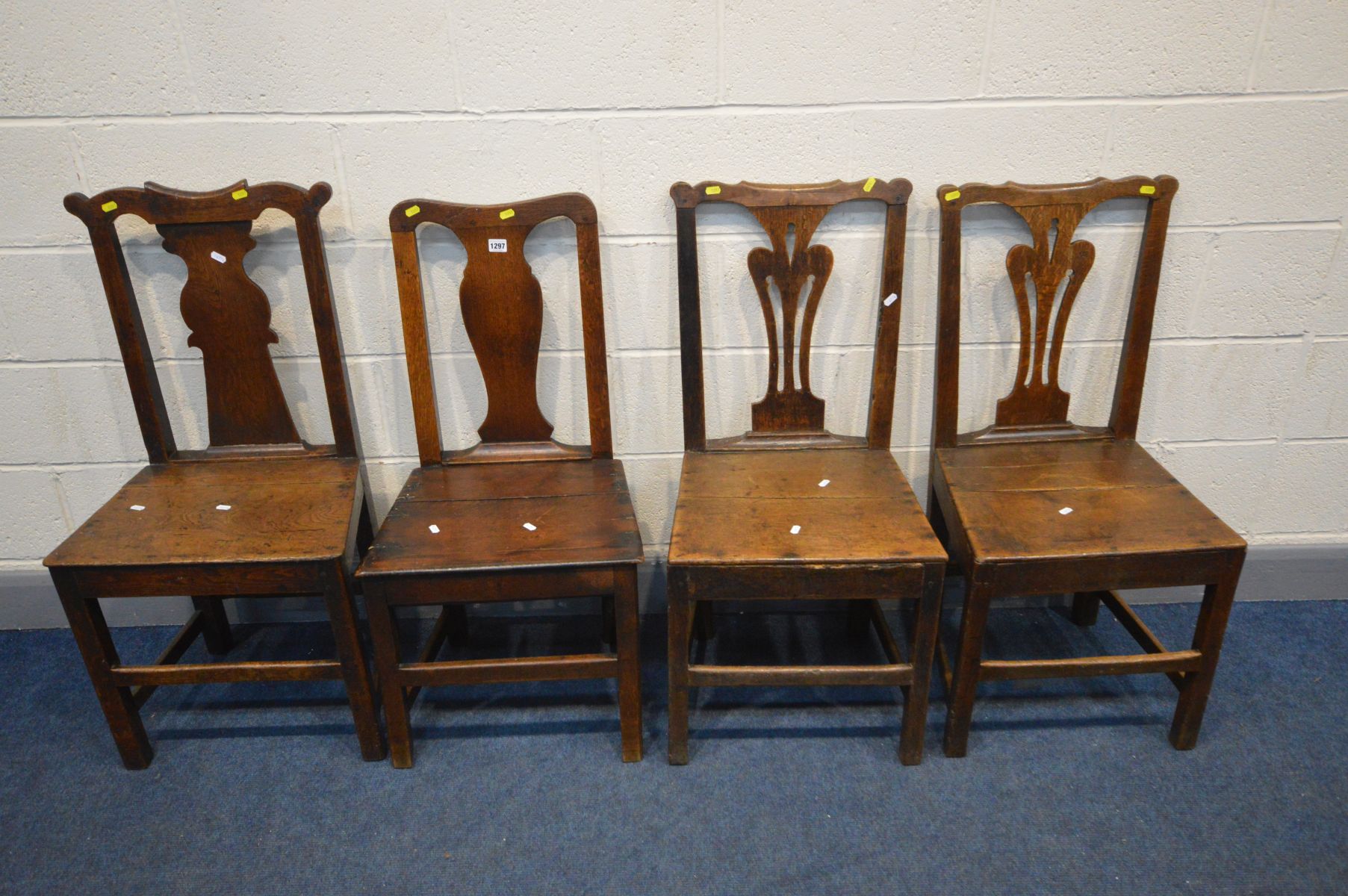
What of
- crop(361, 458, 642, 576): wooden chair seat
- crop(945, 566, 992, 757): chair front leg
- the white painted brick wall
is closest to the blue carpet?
crop(945, 566, 992, 757): chair front leg

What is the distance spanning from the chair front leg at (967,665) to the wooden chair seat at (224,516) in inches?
45.8

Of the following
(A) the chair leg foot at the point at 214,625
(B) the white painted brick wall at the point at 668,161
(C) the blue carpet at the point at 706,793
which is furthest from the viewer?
(A) the chair leg foot at the point at 214,625

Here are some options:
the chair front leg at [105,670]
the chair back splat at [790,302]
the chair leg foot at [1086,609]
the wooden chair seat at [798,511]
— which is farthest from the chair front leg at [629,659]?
the chair leg foot at [1086,609]

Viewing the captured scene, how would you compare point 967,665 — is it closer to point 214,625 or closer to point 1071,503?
point 1071,503

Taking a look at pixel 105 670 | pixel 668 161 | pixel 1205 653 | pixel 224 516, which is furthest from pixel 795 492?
pixel 105 670

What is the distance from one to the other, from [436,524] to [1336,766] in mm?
1833

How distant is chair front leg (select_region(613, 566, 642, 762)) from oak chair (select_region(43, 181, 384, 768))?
0.50 metres

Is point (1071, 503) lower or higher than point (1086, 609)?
higher

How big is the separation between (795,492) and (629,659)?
463 mm

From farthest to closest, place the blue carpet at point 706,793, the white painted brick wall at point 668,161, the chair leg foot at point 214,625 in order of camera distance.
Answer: the chair leg foot at point 214,625 < the white painted brick wall at point 668,161 < the blue carpet at point 706,793

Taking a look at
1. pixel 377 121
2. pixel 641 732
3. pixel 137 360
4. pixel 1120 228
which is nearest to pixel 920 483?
pixel 1120 228

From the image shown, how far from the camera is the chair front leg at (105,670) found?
5.32 ft

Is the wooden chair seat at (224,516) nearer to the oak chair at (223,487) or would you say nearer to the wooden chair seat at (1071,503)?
the oak chair at (223,487)

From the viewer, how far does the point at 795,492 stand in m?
1.75
